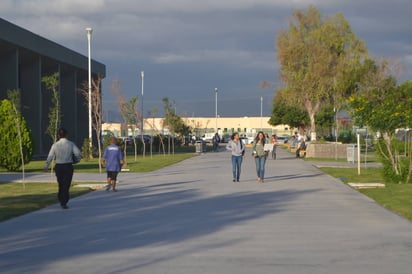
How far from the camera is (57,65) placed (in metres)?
62.9

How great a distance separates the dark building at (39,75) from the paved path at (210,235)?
32286 mm

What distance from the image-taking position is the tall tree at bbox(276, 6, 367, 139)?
5969cm

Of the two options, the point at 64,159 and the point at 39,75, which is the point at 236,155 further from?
the point at 39,75

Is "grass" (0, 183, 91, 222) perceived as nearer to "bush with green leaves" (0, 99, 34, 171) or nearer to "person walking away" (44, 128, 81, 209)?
"person walking away" (44, 128, 81, 209)

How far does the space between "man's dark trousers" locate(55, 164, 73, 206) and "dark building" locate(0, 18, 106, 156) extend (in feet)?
104

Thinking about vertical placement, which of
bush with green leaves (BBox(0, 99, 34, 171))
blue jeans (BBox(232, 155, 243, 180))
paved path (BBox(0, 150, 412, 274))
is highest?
bush with green leaves (BBox(0, 99, 34, 171))

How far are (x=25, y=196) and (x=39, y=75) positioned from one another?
38.7m

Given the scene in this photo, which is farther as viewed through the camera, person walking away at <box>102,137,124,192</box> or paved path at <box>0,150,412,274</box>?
person walking away at <box>102,137,124,192</box>

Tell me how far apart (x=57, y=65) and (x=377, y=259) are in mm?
55404

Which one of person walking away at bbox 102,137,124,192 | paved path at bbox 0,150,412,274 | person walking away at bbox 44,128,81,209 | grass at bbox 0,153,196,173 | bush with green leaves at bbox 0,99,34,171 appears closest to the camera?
paved path at bbox 0,150,412,274

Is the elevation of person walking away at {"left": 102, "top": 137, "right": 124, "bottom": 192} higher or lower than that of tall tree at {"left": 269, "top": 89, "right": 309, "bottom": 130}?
lower

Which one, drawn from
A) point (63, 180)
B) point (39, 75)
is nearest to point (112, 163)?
point (63, 180)

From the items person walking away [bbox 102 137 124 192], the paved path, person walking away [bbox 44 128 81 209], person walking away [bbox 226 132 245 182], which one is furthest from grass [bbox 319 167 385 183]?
person walking away [bbox 44 128 81 209]

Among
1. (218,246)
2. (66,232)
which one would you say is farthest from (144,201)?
(218,246)
